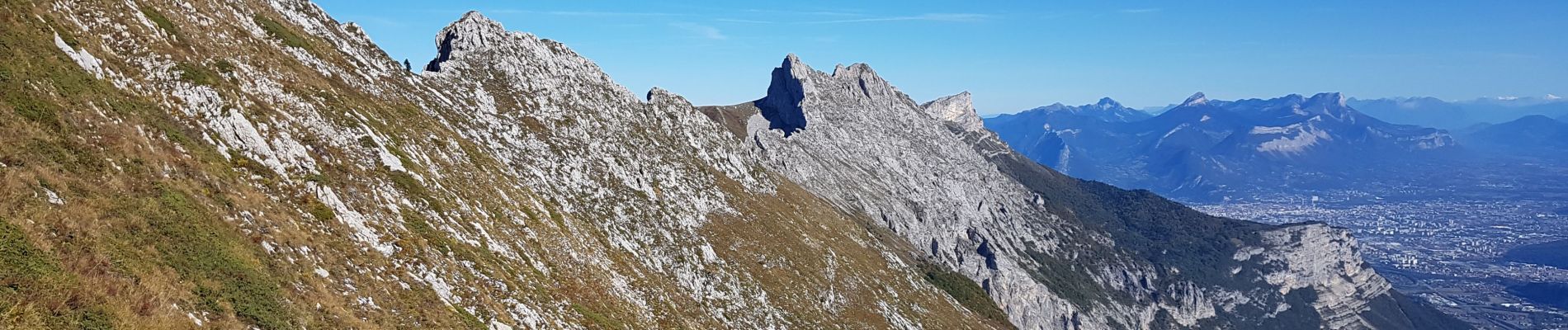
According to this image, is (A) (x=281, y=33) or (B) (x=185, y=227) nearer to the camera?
(B) (x=185, y=227)

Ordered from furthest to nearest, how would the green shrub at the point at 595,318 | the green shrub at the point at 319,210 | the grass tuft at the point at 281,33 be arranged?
the grass tuft at the point at 281,33 → the green shrub at the point at 595,318 → the green shrub at the point at 319,210

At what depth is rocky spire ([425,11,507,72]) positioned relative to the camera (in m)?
112

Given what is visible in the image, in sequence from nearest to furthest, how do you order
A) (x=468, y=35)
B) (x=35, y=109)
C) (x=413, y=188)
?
(x=35, y=109)
(x=413, y=188)
(x=468, y=35)

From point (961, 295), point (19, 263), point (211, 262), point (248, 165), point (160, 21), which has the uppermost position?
point (160, 21)

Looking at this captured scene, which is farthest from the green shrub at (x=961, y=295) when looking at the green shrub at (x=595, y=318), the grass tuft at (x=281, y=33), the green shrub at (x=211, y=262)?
the green shrub at (x=211, y=262)

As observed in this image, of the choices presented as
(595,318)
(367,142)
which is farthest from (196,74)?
(595,318)

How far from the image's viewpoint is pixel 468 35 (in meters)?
114

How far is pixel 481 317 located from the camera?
42844mm

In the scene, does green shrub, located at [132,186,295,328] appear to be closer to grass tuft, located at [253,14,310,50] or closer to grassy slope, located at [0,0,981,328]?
grassy slope, located at [0,0,981,328]

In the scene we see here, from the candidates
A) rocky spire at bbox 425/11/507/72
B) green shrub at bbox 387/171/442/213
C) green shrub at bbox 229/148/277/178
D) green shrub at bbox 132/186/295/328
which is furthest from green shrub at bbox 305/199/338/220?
rocky spire at bbox 425/11/507/72

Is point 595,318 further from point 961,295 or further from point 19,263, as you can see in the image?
point 961,295

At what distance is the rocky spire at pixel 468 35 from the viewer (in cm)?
11150

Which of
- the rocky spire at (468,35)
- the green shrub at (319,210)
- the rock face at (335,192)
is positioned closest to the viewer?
the rock face at (335,192)

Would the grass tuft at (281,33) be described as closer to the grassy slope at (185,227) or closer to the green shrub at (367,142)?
the grassy slope at (185,227)
